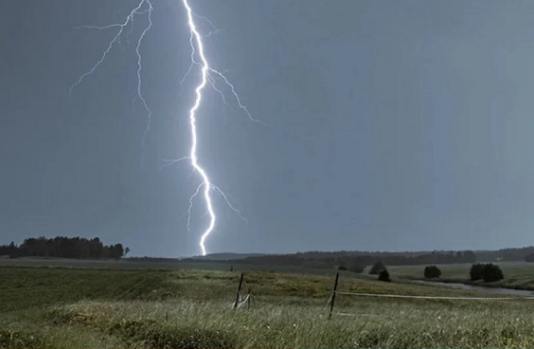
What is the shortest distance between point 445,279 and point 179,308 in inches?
3488

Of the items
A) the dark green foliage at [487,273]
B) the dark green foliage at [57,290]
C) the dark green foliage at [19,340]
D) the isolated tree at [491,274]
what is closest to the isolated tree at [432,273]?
the dark green foliage at [487,273]

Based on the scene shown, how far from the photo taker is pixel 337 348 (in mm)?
9852

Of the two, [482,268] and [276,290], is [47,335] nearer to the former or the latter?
[276,290]

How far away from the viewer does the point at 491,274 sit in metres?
85.6

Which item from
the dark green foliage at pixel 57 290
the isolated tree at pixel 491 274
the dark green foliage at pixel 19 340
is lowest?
the dark green foliage at pixel 19 340

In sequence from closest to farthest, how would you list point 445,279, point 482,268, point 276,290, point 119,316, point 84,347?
point 84,347 < point 119,316 < point 276,290 < point 482,268 < point 445,279

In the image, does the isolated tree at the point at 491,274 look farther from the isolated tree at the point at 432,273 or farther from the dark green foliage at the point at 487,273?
the isolated tree at the point at 432,273

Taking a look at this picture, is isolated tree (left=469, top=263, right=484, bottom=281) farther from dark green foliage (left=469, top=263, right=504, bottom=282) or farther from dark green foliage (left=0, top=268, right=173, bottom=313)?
dark green foliage (left=0, top=268, right=173, bottom=313)

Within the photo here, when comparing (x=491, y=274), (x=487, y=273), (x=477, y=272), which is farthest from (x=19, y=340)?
(x=477, y=272)

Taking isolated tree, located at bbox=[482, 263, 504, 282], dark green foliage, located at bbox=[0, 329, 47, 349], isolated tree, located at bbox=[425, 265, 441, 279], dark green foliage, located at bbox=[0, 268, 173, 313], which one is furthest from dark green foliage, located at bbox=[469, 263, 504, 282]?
dark green foliage, located at bbox=[0, 329, 47, 349]

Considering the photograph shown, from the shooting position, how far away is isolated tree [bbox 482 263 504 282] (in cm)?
8456

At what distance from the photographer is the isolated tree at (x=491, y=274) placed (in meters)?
84.6

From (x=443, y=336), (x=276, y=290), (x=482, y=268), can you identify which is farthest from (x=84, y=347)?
(x=482, y=268)

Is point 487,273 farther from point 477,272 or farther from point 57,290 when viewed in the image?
point 57,290
